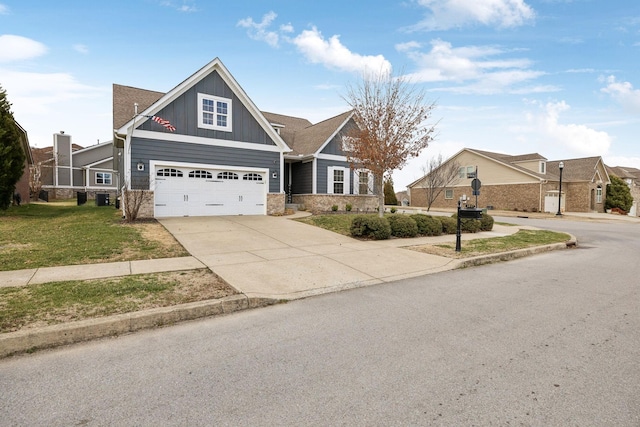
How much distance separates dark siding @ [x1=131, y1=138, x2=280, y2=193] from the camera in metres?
15.1

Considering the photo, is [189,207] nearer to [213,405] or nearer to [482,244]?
[482,244]

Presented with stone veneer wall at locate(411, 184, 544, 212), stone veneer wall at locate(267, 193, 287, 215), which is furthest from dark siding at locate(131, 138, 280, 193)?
stone veneer wall at locate(411, 184, 544, 212)

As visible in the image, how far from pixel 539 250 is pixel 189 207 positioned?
1443 cm

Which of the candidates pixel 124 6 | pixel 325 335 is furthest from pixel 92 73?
pixel 325 335

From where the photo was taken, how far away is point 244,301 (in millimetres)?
4992

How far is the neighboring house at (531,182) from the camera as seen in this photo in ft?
110

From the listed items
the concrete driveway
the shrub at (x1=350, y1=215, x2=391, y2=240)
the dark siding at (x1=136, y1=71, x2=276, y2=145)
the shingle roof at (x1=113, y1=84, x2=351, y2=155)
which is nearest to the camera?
the concrete driveway

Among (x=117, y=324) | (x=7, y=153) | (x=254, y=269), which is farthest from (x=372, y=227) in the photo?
(x=7, y=153)

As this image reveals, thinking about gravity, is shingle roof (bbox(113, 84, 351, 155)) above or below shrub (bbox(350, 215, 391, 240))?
above

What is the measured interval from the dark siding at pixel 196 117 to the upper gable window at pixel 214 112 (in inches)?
7.5

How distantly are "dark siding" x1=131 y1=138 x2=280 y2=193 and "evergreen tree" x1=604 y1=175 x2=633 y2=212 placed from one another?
133ft

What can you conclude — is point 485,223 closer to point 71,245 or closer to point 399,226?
point 399,226

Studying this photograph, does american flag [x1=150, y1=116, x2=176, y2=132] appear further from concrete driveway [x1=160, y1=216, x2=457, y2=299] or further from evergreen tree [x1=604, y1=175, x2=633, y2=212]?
evergreen tree [x1=604, y1=175, x2=633, y2=212]

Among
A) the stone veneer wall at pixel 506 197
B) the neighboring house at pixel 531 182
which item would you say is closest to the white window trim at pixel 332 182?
the stone veneer wall at pixel 506 197
